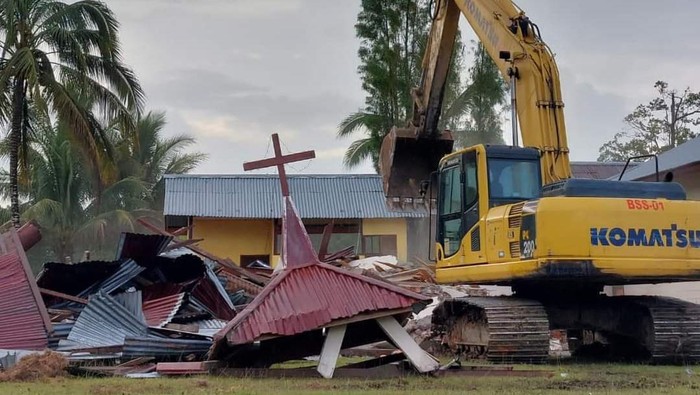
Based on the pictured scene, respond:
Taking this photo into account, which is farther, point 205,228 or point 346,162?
point 346,162

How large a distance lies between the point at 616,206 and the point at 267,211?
72.0 feet

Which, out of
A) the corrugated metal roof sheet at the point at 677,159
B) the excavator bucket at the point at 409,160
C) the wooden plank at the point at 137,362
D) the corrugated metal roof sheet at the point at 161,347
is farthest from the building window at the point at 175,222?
the wooden plank at the point at 137,362

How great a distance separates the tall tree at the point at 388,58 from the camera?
35.8 meters

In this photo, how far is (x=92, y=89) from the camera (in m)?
24.1

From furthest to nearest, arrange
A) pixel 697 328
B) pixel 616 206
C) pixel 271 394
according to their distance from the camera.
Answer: pixel 697 328, pixel 616 206, pixel 271 394

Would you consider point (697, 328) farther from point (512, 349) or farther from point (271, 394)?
point (271, 394)

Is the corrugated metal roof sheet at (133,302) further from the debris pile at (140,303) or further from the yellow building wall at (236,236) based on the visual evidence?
the yellow building wall at (236,236)

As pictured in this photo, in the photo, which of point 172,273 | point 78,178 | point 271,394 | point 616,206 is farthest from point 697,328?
point 78,178

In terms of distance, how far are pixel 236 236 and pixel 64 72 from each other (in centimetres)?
1121

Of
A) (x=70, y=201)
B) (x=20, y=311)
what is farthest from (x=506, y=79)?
(x=70, y=201)

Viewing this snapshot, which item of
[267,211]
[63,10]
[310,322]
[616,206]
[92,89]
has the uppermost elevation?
[63,10]

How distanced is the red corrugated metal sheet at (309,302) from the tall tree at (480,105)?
29.4 m

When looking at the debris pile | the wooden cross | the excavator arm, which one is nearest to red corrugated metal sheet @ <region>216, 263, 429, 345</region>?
the wooden cross

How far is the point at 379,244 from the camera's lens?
33406 mm
